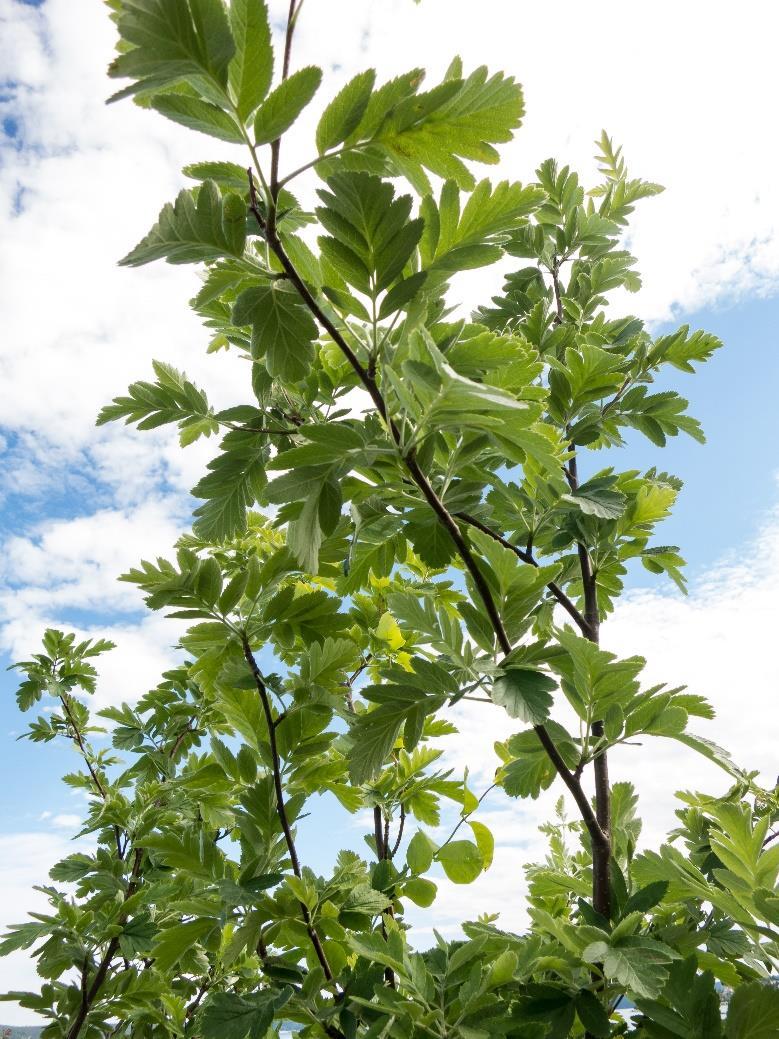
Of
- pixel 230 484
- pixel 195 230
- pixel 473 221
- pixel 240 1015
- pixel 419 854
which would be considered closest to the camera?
pixel 195 230

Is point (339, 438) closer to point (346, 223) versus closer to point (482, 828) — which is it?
point (346, 223)

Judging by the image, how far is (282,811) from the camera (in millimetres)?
1275

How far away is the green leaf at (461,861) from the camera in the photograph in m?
1.75

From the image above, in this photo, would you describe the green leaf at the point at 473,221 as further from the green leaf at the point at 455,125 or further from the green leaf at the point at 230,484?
the green leaf at the point at 230,484

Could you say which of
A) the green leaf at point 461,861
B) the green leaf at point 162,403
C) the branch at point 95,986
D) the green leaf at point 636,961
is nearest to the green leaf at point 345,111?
the green leaf at point 162,403

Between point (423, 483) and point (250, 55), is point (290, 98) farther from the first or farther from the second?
point (423, 483)

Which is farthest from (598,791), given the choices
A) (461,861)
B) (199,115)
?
(199,115)

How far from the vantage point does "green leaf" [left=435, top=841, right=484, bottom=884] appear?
1.75m

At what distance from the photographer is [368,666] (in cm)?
226

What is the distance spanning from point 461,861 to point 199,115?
1.62 m

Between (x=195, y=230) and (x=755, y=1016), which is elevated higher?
(x=195, y=230)

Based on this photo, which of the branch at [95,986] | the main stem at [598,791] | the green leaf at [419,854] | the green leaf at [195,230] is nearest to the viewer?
the green leaf at [195,230]

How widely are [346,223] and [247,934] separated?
3.62ft

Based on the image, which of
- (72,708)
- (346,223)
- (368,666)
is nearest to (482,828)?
(368,666)
